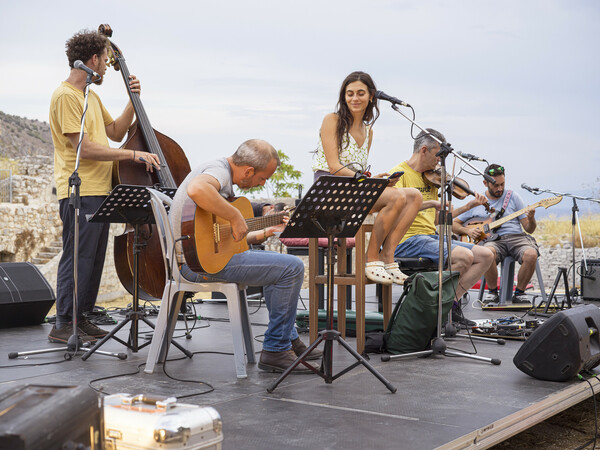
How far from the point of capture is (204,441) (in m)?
1.92

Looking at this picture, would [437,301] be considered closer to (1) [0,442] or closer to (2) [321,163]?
(2) [321,163]

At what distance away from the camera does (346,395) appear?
3299mm

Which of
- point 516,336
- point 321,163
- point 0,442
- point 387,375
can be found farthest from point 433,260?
point 0,442

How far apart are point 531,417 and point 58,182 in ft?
11.0

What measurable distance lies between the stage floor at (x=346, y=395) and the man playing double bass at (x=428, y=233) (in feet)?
2.64

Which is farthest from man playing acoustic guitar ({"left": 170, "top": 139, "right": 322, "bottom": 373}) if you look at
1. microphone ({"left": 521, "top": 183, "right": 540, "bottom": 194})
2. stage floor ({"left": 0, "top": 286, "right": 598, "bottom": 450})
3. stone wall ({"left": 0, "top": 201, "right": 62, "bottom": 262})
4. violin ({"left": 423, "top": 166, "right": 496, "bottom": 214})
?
stone wall ({"left": 0, "top": 201, "right": 62, "bottom": 262})

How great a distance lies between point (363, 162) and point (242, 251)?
122cm

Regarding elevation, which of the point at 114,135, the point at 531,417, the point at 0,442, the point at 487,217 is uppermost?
the point at 114,135

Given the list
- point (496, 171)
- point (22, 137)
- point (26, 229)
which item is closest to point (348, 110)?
point (496, 171)

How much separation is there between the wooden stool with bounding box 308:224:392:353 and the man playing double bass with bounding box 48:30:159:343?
50.4 inches

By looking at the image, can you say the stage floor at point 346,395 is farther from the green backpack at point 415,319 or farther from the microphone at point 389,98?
the microphone at point 389,98

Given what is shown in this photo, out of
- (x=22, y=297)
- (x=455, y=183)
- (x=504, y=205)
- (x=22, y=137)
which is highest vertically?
(x=22, y=137)

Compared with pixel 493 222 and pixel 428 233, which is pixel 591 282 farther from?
pixel 428 233

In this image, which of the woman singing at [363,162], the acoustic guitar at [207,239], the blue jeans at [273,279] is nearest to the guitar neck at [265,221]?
the acoustic guitar at [207,239]
